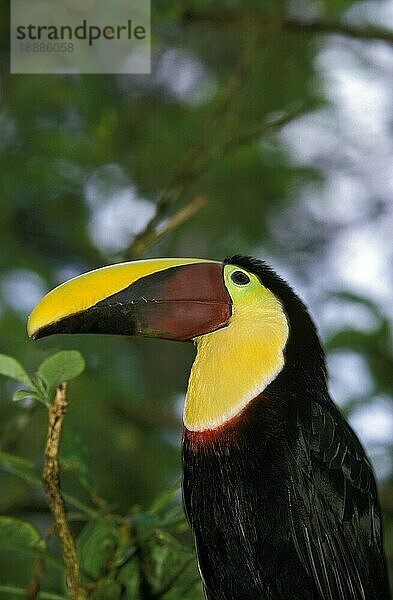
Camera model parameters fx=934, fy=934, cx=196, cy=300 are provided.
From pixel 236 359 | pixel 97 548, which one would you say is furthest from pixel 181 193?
pixel 97 548

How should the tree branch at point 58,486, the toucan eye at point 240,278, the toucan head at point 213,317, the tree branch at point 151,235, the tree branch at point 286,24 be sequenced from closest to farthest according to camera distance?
the tree branch at point 58,486 → the toucan head at point 213,317 → the toucan eye at point 240,278 → the tree branch at point 151,235 → the tree branch at point 286,24

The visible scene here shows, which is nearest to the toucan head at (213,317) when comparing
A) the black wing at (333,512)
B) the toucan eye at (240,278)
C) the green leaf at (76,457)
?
the toucan eye at (240,278)

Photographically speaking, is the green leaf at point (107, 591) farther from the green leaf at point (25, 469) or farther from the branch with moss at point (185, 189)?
the branch with moss at point (185, 189)

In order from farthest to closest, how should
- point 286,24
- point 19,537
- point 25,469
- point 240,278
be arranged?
point 286,24, point 240,278, point 25,469, point 19,537

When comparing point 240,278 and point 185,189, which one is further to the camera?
point 185,189

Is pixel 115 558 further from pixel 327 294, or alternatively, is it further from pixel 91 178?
pixel 91 178

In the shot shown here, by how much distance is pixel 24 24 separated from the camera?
319 centimetres

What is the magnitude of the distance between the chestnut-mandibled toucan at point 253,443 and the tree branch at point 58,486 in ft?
0.77

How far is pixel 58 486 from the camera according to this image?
1.68 m

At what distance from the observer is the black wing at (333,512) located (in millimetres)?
1933

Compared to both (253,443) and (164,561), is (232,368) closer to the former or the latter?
(253,443)

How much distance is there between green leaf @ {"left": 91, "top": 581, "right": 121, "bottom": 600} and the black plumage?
19 cm

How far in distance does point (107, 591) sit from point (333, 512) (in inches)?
Result: 20.1

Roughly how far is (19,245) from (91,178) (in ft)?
1.45
